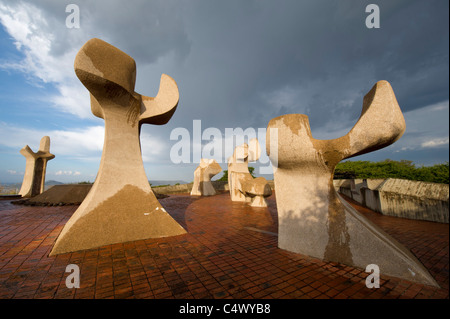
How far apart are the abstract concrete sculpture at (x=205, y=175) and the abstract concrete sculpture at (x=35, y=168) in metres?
10.8

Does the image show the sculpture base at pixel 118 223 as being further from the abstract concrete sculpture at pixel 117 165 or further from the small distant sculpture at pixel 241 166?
the small distant sculpture at pixel 241 166

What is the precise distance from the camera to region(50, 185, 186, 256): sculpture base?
3914mm

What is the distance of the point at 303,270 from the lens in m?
3.07

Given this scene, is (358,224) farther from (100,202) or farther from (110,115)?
(110,115)

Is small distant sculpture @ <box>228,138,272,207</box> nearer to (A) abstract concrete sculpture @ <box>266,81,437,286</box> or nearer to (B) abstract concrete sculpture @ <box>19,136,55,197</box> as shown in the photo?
(A) abstract concrete sculpture @ <box>266,81,437,286</box>

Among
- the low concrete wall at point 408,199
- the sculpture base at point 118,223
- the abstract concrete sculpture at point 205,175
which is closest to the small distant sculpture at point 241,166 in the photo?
the abstract concrete sculpture at point 205,175

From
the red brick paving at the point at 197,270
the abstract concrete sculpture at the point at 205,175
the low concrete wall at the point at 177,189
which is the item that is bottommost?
the red brick paving at the point at 197,270

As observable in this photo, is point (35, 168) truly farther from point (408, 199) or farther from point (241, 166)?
point (408, 199)

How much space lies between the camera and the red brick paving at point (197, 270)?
8.03 ft

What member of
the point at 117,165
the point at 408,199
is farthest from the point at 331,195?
the point at 408,199

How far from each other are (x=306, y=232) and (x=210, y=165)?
1164cm

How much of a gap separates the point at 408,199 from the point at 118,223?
9010 millimetres

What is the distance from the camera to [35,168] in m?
13.4
